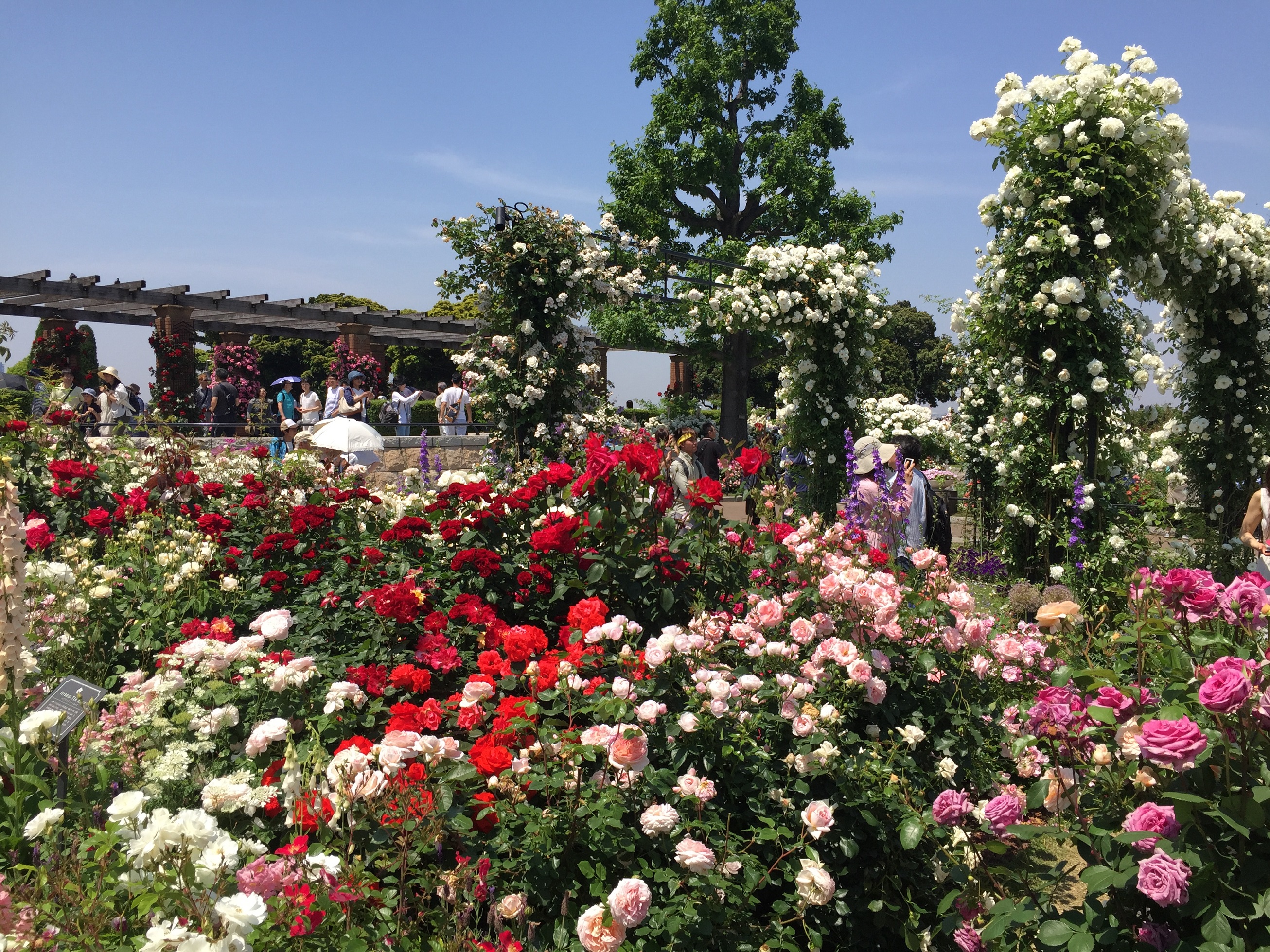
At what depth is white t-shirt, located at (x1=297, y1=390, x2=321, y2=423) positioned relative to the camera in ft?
40.7

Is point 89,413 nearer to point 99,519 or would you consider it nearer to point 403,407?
point 403,407

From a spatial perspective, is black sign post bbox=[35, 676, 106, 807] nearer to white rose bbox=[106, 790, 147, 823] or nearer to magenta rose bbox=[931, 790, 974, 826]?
white rose bbox=[106, 790, 147, 823]

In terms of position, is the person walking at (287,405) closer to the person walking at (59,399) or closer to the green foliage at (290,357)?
the person walking at (59,399)

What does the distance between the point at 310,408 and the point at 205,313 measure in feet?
27.8

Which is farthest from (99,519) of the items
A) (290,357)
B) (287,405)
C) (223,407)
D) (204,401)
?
(290,357)

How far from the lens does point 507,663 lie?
8.09 ft

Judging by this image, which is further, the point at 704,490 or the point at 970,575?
the point at 970,575

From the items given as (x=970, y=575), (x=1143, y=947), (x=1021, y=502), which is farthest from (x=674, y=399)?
(x=1143, y=947)

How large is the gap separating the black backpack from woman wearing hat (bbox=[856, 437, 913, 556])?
26 centimetres

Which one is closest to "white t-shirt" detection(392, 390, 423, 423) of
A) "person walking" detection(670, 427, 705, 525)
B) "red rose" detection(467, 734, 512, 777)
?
"person walking" detection(670, 427, 705, 525)

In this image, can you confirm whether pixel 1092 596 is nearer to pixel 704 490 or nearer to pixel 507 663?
pixel 704 490

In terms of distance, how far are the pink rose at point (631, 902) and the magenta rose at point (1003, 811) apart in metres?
0.75

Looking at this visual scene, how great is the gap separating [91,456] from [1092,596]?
6864 millimetres

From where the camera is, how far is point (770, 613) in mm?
2451
